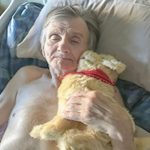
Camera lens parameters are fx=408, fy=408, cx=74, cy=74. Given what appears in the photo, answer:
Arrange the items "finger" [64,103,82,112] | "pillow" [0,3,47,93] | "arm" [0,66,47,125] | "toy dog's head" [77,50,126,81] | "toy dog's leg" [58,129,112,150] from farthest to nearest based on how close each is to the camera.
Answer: "pillow" [0,3,47,93] → "arm" [0,66,47,125] → "toy dog's head" [77,50,126,81] → "finger" [64,103,82,112] → "toy dog's leg" [58,129,112,150]

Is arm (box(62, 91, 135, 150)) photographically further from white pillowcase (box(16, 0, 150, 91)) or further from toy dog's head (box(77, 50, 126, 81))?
white pillowcase (box(16, 0, 150, 91))

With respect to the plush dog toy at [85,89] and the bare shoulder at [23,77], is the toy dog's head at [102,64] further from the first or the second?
the bare shoulder at [23,77]

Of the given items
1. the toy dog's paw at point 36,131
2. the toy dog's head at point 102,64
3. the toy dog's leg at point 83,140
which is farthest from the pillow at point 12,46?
the toy dog's leg at point 83,140

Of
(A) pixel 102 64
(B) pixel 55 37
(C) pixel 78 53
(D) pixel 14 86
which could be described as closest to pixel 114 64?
(A) pixel 102 64

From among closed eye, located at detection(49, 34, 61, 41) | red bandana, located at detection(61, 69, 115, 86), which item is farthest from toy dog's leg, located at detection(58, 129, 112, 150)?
closed eye, located at detection(49, 34, 61, 41)

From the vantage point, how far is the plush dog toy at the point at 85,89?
1267mm

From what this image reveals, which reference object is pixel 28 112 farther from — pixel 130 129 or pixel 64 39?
pixel 130 129

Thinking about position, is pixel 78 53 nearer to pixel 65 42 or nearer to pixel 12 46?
pixel 65 42

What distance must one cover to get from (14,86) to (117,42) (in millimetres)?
482

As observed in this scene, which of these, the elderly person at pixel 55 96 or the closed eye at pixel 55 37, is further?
the closed eye at pixel 55 37

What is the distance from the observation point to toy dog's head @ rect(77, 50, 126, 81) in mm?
1477

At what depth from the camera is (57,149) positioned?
1.37 meters

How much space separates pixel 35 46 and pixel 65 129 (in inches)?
23.2

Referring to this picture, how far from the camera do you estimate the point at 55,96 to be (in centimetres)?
160
